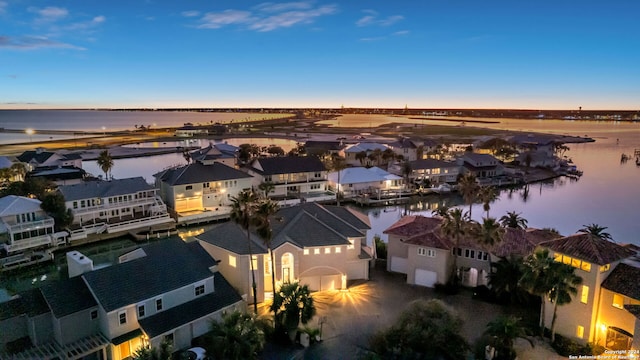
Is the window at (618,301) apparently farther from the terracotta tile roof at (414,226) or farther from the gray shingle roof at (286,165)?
the gray shingle roof at (286,165)

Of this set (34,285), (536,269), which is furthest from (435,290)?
(34,285)

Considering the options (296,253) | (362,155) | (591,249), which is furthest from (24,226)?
(362,155)

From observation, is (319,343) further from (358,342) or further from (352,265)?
(352,265)

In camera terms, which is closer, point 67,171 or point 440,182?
point 67,171

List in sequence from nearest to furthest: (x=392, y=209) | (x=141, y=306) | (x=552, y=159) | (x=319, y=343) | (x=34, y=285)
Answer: (x=141, y=306) → (x=319, y=343) → (x=34, y=285) → (x=392, y=209) → (x=552, y=159)

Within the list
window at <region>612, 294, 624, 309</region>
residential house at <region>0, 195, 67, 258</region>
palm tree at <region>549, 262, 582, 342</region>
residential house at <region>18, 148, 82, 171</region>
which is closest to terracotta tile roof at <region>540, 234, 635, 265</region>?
palm tree at <region>549, 262, 582, 342</region>

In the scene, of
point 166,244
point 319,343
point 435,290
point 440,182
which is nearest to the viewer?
point 319,343
